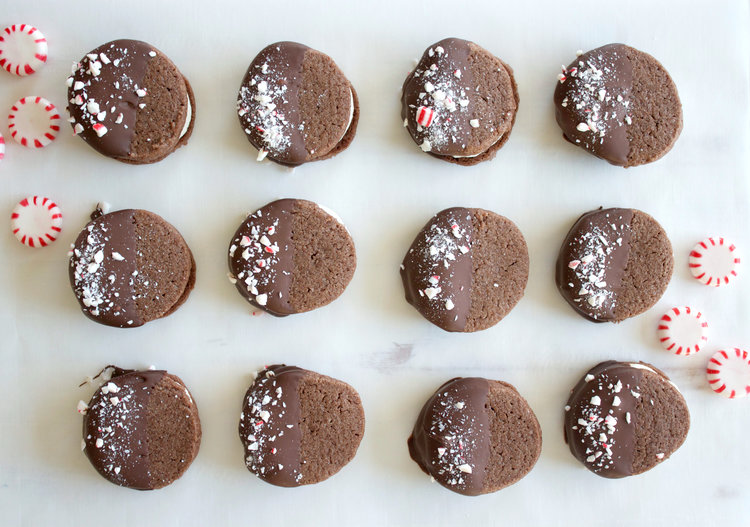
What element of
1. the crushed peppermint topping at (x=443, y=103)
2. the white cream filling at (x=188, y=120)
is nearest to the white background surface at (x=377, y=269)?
the white cream filling at (x=188, y=120)

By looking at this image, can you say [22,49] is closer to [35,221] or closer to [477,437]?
[35,221]

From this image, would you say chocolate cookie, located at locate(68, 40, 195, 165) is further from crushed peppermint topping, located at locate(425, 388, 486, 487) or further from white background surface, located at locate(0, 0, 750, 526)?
crushed peppermint topping, located at locate(425, 388, 486, 487)

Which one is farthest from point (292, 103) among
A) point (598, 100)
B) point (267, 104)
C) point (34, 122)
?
point (598, 100)

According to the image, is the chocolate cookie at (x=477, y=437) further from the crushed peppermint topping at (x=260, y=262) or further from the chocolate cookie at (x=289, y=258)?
the crushed peppermint topping at (x=260, y=262)

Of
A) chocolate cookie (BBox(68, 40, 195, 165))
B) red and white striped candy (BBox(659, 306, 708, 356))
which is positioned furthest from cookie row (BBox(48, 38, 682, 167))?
red and white striped candy (BBox(659, 306, 708, 356))

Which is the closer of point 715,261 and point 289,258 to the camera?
point 289,258
